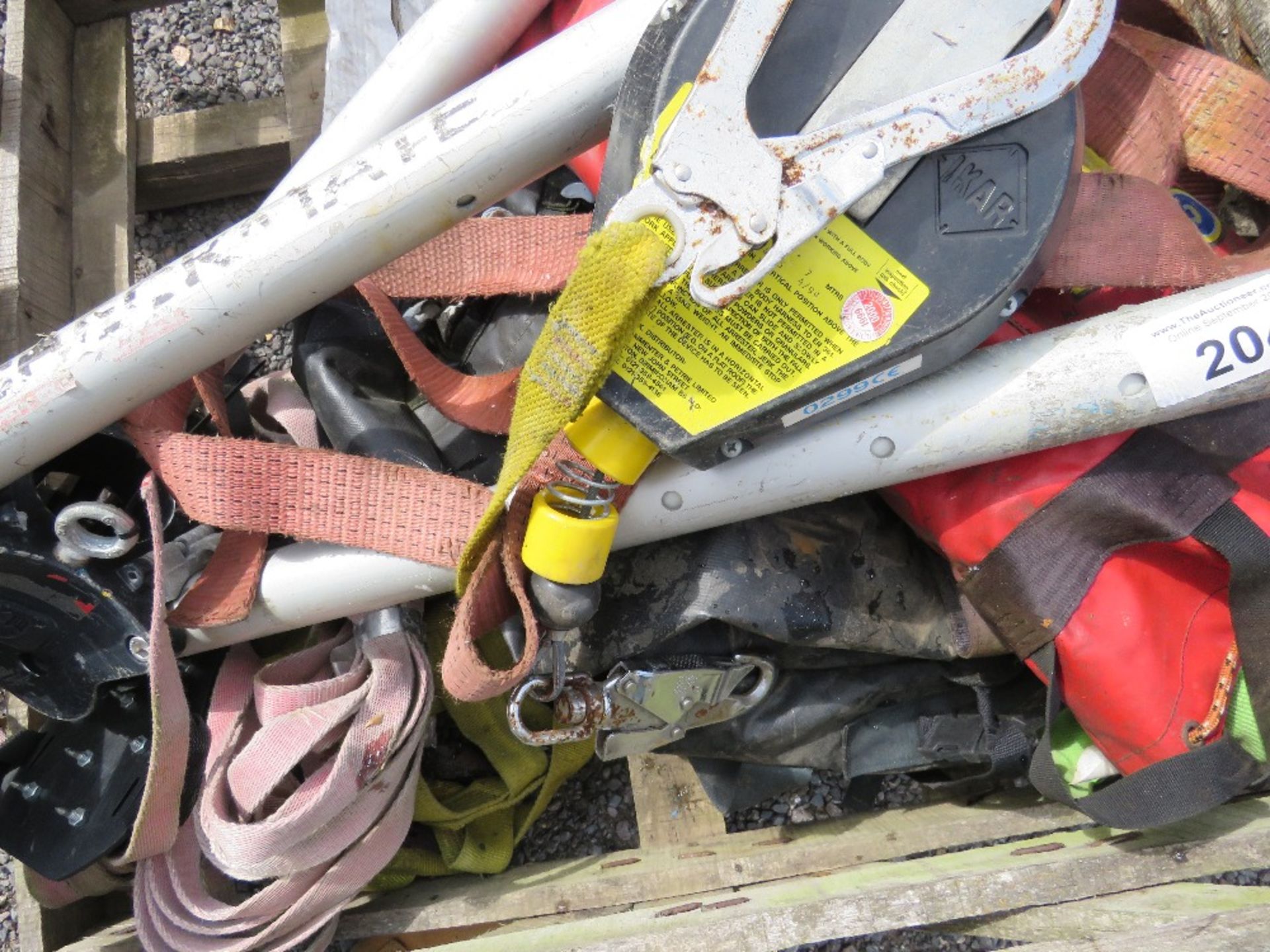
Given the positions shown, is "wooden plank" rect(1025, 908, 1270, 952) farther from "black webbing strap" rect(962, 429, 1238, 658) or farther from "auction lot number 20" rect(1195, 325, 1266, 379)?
"auction lot number 20" rect(1195, 325, 1266, 379)

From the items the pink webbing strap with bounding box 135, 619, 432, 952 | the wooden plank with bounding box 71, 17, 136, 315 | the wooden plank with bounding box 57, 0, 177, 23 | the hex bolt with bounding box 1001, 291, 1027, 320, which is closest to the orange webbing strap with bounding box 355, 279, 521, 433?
the pink webbing strap with bounding box 135, 619, 432, 952

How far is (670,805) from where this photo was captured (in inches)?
57.4

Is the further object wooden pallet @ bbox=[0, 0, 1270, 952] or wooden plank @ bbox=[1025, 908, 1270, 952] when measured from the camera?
wooden pallet @ bbox=[0, 0, 1270, 952]

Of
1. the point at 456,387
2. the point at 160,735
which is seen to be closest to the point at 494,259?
the point at 456,387

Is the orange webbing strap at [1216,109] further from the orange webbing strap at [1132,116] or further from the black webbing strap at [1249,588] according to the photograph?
the black webbing strap at [1249,588]

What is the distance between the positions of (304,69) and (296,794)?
1.06m

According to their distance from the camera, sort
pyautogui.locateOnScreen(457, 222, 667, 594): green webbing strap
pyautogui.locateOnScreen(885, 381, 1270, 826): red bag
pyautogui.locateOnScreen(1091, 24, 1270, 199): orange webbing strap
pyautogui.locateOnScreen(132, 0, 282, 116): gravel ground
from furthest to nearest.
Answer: pyautogui.locateOnScreen(132, 0, 282, 116): gravel ground → pyautogui.locateOnScreen(1091, 24, 1270, 199): orange webbing strap → pyautogui.locateOnScreen(885, 381, 1270, 826): red bag → pyautogui.locateOnScreen(457, 222, 667, 594): green webbing strap

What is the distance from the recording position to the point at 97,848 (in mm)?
1142

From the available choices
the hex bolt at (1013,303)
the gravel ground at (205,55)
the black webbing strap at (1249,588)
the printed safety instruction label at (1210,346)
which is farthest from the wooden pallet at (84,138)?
the black webbing strap at (1249,588)

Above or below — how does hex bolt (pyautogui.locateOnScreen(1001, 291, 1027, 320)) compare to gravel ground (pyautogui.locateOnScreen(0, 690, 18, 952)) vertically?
above

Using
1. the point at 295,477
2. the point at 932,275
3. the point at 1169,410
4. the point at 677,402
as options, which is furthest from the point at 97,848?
the point at 1169,410

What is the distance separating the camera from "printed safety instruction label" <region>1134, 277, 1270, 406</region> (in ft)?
2.80

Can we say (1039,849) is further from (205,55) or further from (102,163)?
(205,55)

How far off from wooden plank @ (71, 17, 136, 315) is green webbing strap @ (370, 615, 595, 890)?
2.64 ft
